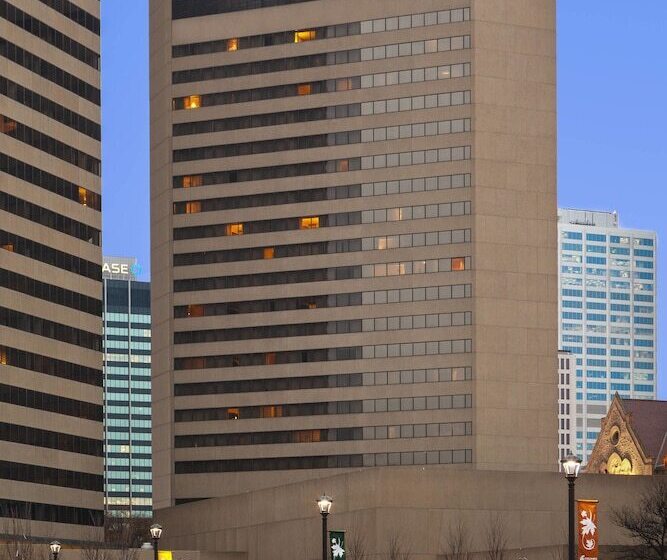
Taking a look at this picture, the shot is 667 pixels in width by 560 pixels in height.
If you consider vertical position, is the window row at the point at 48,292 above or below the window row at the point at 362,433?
above

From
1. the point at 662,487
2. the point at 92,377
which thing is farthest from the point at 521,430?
the point at 92,377

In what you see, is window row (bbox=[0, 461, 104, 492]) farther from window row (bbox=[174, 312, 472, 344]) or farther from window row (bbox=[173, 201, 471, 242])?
window row (bbox=[173, 201, 471, 242])

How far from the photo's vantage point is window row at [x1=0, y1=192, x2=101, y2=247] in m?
163

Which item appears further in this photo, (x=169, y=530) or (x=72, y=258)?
(x=169, y=530)

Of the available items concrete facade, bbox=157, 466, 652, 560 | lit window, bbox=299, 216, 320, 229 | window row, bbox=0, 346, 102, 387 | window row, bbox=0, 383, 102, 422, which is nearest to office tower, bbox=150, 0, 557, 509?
lit window, bbox=299, 216, 320, 229

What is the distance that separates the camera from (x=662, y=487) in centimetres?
15738

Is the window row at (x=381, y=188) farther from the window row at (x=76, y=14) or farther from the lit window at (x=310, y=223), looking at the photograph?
the window row at (x=76, y=14)

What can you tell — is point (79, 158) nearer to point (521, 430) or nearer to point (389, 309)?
point (389, 309)

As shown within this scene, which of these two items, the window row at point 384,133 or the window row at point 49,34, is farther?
the window row at point 384,133

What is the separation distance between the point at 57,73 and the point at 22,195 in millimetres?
14814

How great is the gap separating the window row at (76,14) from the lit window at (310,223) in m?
Result: 34.8

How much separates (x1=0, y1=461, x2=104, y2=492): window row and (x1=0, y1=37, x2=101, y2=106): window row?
39877 millimetres

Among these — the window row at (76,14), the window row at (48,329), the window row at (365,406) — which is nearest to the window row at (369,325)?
the window row at (365,406)

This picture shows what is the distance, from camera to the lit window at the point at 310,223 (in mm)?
198000
